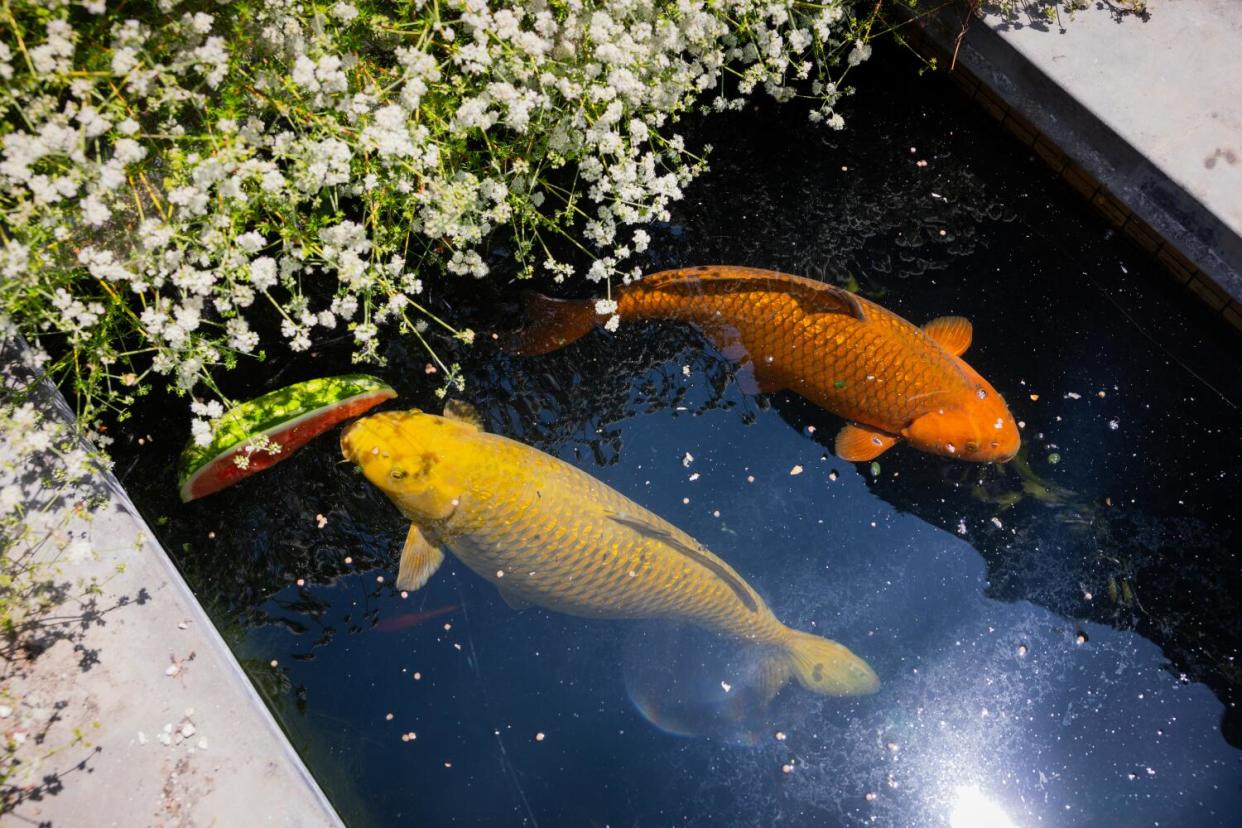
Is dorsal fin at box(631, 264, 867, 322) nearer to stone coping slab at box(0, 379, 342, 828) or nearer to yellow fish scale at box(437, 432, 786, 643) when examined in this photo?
yellow fish scale at box(437, 432, 786, 643)

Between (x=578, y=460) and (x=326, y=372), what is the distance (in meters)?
0.94

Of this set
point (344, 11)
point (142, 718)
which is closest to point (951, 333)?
point (344, 11)

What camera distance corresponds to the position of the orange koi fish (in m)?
3.12

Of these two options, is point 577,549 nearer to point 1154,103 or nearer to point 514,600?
point 514,600

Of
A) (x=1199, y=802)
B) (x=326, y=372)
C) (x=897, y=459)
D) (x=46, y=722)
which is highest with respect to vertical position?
(x=897, y=459)

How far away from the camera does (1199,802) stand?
291cm

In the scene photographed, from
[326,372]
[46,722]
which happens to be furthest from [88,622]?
[326,372]

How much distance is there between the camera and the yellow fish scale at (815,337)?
10.2ft

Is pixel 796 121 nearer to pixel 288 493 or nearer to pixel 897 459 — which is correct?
pixel 897 459

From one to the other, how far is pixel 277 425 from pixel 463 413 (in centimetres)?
61

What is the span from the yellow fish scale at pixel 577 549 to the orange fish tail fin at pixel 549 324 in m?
0.43

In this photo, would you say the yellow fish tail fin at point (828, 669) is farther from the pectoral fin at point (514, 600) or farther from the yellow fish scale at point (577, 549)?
the pectoral fin at point (514, 600)

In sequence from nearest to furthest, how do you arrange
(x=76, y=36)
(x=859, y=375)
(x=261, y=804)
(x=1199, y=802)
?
(x=76, y=36), (x=261, y=804), (x=1199, y=802), (x=859, y=375)

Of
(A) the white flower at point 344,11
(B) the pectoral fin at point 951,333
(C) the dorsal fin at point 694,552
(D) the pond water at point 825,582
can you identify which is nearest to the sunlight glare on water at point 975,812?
(D) the pond water at point 825,582
